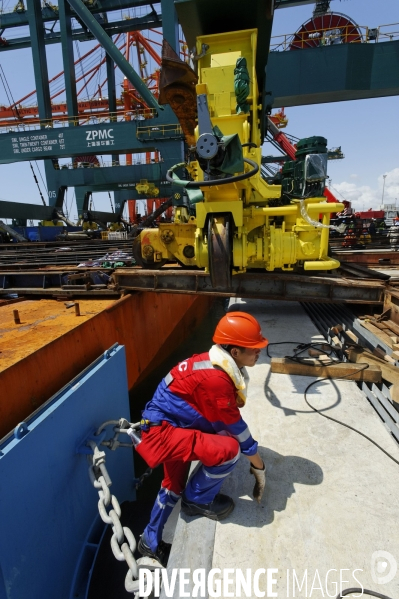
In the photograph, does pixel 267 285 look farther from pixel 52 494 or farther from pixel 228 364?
pixel 52 494

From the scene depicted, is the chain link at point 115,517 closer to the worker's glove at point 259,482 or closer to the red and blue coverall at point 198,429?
the red and blue coverall at point 198,429

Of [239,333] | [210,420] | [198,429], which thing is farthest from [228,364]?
[198,429]

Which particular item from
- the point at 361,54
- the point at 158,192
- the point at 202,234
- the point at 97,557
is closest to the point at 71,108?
the point at 158,192

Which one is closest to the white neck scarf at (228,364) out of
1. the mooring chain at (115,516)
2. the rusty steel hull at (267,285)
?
the mooring chain at (115,516)

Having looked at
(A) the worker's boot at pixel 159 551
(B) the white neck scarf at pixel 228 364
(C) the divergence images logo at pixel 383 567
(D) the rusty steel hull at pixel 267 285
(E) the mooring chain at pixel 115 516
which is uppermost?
(D) the rusty steel hull at pixel 267 285

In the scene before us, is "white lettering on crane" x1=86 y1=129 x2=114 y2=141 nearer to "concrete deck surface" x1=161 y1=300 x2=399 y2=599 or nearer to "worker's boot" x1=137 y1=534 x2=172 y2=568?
"concrete deck surface" x1=161 y1=300 x2=399 y2=599

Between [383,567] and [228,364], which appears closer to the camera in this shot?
[383,567]

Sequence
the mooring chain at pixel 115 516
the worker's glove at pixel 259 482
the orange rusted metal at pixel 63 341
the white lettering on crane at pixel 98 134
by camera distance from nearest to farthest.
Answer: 1. the mooring chain at pixel 115 516
2. the worker's glove at pixel 259 482
3. the orange rusted metal at pixel 63 341
4. the white lettering on crane at pixel 98 134

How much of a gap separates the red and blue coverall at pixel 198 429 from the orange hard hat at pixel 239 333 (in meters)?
0.20

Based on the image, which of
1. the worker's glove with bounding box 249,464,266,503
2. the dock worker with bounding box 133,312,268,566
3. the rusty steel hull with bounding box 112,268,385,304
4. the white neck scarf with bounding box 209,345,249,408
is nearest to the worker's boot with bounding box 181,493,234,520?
the dock worker with bounding box 133,312,268,566

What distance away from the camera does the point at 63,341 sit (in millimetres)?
3135

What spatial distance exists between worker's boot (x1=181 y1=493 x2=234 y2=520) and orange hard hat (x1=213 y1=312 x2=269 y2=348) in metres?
1.10

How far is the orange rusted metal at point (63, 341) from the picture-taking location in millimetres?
2576

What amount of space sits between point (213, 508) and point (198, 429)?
511 mm
